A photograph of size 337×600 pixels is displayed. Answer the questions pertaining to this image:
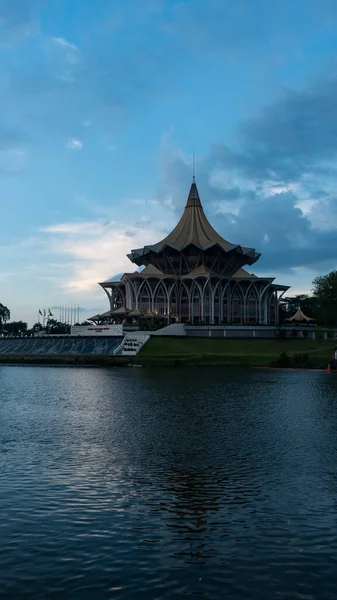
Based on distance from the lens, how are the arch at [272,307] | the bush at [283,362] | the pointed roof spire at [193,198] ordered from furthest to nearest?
the pointed roof spire at [193,198] < the arch at [272,307] < the bush at [283,362]

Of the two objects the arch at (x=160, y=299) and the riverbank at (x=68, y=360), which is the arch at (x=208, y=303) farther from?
the riverbank at (x=68, y=360)

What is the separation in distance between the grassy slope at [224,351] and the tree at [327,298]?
395 cm

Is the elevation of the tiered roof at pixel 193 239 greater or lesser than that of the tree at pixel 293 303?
greater

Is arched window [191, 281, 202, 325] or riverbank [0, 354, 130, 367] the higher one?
arched window [191, 281, 202, 325]

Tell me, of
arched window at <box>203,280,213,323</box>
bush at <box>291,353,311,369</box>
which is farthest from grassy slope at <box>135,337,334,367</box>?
arched window at <box>203,280,213,323</box>

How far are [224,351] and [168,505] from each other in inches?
2603

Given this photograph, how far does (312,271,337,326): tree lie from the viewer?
3497 inches

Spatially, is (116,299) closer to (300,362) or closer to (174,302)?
(174,302)

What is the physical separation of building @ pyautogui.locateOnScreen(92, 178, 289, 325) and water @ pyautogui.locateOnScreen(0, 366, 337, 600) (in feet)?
290

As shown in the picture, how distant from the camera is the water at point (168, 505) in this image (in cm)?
899

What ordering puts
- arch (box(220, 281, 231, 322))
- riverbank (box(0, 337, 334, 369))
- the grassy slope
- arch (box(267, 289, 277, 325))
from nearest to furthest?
1. riverbank (box(0, 337, 334, 369))
2. the grassy slope
3. arch (box(220, 281, 231, 322))
4. arch (box(267, 289, 277, 325))

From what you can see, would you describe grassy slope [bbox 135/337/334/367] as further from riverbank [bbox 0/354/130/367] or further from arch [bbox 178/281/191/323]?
arch [bbox 178/281/191/323]

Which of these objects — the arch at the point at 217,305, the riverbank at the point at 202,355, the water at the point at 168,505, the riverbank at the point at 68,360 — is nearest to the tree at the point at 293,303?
the arch at the point at 217,305

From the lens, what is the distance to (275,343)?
85.8 metres
